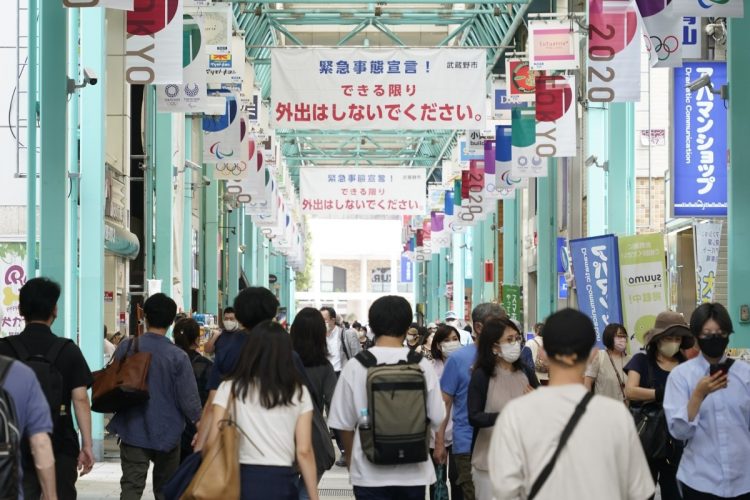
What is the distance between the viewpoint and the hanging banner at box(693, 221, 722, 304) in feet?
51.4

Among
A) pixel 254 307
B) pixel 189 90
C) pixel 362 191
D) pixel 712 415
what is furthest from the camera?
pixel 362 191

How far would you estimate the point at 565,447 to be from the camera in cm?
400

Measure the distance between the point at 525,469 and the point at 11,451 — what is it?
1.85m

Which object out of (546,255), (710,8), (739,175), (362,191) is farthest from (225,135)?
(362,191)

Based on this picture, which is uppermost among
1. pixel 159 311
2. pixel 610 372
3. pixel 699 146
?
pixel 699 146

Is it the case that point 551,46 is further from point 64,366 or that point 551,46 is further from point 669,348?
point 64,366

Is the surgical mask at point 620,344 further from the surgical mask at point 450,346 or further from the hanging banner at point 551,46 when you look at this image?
the hanging banner at point 551,46

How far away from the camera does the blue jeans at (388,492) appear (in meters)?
6.23

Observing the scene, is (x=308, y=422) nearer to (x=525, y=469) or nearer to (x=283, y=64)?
(x=525, y=469)

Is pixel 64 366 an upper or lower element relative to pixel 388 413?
upper

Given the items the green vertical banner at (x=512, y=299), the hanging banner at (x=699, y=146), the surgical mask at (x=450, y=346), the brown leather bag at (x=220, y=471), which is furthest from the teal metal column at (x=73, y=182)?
the green vertical banner at (x=512, y=299)

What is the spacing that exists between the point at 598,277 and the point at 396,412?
299 inches

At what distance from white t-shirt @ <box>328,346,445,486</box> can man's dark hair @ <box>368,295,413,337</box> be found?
90 mm

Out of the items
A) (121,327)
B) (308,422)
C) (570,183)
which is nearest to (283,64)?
(121,327)
